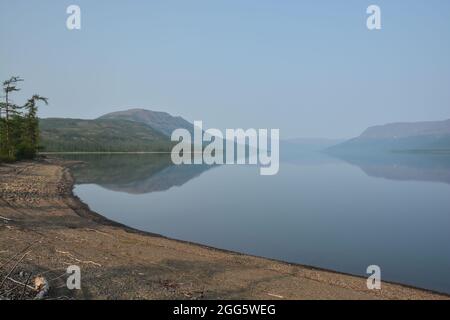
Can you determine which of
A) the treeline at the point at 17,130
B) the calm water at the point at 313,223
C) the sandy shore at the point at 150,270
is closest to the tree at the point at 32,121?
the treeline at the point at 17,130

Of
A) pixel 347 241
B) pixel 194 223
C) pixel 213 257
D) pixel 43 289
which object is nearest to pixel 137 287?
pixel 43 289

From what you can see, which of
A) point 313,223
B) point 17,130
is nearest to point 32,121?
point 17,130

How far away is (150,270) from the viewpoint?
39.5ft

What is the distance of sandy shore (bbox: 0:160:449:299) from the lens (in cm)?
1012

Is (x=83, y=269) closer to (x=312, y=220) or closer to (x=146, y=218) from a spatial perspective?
(x=146, y=218)

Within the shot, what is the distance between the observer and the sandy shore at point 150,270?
10117 mm
